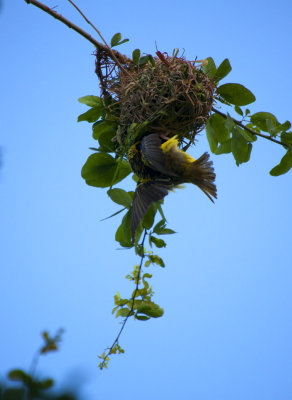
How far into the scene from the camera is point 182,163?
3.57 feet

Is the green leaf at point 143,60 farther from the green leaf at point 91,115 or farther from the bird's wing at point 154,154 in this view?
the bird's wing at point 154,154

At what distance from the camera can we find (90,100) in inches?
52.3

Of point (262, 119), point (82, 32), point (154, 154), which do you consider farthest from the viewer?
point (262, 119)

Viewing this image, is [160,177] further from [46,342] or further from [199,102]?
[46,342]

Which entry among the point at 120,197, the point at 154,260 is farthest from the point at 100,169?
the point at 154,260

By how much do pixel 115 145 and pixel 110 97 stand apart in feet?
0.50

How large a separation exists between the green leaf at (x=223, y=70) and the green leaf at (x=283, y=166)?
348 mm

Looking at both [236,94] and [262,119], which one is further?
[262,119]

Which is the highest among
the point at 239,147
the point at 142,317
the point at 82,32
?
the point at 82,32

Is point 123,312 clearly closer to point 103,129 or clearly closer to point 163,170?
point 163,170

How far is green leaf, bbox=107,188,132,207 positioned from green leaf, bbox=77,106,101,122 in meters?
0.25

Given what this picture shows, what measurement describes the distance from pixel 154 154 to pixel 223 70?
406 mm

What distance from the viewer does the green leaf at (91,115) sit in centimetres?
135

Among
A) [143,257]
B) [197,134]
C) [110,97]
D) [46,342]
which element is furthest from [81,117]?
[46,342]
